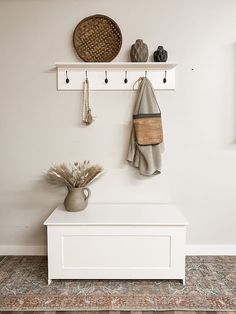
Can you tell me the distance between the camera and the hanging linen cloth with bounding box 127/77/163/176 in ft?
7.99

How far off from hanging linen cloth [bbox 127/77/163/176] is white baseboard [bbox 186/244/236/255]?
31.5 inches

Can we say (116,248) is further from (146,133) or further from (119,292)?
(146,133)

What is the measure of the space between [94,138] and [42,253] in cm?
115

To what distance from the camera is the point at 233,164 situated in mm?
2588

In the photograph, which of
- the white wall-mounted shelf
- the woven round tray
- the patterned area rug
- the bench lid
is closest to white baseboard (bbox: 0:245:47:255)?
the patterned area rug

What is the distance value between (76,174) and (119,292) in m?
0.93

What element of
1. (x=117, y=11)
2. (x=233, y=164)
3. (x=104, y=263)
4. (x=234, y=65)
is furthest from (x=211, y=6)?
(x=104, y=263)

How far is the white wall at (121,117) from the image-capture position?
2.48 m

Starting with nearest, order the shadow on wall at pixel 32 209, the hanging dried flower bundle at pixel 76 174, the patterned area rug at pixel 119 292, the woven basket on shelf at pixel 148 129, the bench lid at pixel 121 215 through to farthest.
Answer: the patterned area rug at pixel 119 292
the bench lid at pixel 121 215
the hanging dried flower bundle at pixel 76 174
the woven basket on shelf at pixel 148 129
the shadow on wall at pixel 32 209

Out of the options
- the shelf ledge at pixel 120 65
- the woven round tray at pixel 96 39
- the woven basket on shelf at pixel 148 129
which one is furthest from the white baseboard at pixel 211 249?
the woven round tray at pixel 96 39

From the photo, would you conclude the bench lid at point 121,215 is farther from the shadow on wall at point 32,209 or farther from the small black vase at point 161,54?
the small black vase at point 161,54

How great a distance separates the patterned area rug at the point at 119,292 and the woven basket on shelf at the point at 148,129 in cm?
110

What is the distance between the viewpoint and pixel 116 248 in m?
2.12

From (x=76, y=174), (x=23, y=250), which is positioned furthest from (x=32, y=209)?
(x=76, y=174)
